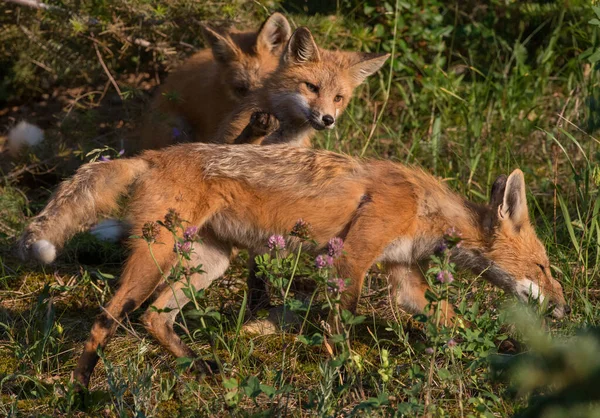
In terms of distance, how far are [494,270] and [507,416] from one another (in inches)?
48.5

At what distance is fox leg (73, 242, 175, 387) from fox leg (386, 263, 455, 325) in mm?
1446

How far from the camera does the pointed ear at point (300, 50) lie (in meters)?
5.77

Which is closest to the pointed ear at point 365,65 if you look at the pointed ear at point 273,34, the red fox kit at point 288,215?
the pointed ear at point 273,34

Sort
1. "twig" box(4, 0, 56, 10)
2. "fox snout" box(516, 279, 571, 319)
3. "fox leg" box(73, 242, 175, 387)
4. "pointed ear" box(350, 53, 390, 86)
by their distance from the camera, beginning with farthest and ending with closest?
"pointed ear" box(350, 53, 390, 86) < "twig" box(4, 0, 56, 10) < "fox snout" box(516, 279, 571, 319) < "fox leg" box(73, 242, 175, 387)

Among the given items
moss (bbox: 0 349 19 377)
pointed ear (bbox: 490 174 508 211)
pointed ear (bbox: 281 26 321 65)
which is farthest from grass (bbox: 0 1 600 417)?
pointed ear (bbox: 281 26 321 65)

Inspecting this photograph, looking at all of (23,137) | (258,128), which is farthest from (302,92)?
(23,137)

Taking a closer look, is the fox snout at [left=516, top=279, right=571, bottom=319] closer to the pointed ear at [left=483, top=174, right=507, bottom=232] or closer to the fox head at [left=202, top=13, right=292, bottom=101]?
the pointed ear at [left=483, top=174, right=507, bottom=232]

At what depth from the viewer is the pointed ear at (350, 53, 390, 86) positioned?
19.9 ft

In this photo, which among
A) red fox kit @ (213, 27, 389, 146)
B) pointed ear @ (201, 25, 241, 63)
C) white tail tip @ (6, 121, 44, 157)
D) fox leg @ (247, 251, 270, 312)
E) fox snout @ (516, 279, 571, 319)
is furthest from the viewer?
white tail tip @ (6, 121, 44, 157)

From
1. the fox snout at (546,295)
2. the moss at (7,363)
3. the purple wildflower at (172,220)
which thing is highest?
the purple wildflower at (172,220)

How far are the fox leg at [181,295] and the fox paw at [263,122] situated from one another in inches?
38.1

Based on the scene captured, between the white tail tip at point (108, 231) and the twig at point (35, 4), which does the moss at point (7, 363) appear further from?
the twig at point (35, 4)

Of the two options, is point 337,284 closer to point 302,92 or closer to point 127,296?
point 127,296

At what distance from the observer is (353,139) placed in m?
6.57
